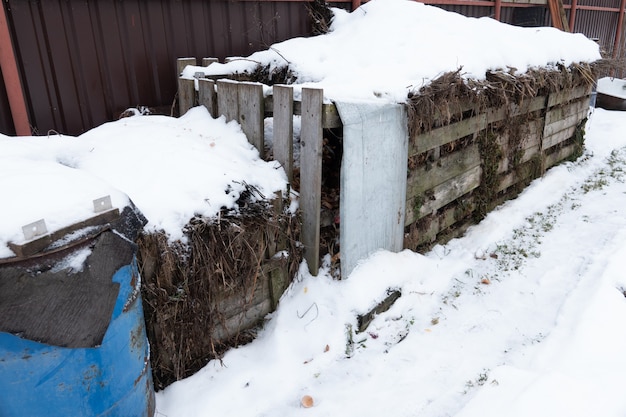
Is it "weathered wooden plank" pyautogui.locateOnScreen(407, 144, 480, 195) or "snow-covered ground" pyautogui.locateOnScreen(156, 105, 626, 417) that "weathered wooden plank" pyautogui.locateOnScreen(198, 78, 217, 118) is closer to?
"snow-covered ground" pyautogui.locateOnScreen(156, 105, 626, 417)

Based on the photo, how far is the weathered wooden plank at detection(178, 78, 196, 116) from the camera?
14.1 ft

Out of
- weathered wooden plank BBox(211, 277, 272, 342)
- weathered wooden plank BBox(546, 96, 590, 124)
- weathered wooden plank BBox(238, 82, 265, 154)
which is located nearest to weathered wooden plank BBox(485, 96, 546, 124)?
weathered wooden plank BBox(546, 96, 590, 124)

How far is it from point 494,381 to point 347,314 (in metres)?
1.12

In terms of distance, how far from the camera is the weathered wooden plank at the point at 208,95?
4043mm

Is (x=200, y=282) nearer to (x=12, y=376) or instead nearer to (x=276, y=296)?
(x=276, y=296)

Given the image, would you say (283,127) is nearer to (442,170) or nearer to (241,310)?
(241,310)

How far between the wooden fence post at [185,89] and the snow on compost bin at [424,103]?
12cm

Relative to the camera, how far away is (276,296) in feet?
11.5

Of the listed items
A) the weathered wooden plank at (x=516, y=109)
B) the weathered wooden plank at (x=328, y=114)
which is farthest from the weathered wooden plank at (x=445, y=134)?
the weathered wooden plank at (x=328, y=114)

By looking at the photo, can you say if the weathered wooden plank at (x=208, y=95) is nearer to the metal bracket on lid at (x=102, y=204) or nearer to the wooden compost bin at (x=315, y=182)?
the wooden compost bin at (x=315, y=182)

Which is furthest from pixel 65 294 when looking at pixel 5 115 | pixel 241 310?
pixel 5 115

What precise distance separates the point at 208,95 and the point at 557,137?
547cm

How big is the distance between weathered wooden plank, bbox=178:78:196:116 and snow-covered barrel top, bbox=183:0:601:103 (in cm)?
14

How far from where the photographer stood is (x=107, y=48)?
→ 14.2 ft
